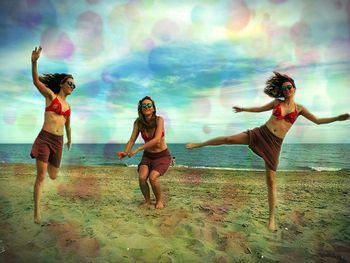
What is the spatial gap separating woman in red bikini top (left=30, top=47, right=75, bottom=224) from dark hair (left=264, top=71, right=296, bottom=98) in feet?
8.95

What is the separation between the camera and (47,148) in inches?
175

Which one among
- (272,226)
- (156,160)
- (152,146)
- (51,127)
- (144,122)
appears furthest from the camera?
(156,160)

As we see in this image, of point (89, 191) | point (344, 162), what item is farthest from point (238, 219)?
point (344, 162)

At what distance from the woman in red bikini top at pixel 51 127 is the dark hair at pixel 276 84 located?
2.73 metres

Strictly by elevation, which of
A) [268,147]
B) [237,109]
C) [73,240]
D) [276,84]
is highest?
[276,84]

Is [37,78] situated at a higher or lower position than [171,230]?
higher

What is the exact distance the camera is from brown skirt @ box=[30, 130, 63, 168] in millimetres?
4398

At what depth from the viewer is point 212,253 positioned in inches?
152

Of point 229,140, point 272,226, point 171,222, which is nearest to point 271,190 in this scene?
point 272,226

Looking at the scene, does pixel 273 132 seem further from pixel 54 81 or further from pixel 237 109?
pixel 54 81

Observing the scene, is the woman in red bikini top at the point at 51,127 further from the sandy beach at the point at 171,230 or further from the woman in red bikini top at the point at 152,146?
the woman in red bikini top at the point at 152,146

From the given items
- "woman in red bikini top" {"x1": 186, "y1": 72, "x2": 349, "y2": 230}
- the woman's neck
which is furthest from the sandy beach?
the woman's neck

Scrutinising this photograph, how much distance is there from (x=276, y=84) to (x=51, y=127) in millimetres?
3113

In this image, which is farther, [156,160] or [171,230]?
[156,160]
